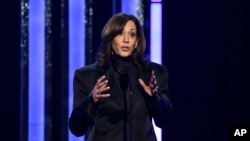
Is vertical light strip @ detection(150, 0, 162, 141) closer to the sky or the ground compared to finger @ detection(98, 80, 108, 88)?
closer to the sky

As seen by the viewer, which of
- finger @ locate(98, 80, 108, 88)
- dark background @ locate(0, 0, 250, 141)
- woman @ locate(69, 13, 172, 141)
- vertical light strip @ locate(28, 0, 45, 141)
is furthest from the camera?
dark background @ locate(0, 0, 250, 141)

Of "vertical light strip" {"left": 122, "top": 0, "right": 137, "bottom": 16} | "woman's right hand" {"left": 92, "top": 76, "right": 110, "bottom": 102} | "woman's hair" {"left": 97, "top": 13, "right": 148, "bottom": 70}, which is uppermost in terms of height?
"vertical light strip" {"left": 122, "top": 0, "right": 137, "bottom": 16}

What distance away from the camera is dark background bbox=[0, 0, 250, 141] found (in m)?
3.11

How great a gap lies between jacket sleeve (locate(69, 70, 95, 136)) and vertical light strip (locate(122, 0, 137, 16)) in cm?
98

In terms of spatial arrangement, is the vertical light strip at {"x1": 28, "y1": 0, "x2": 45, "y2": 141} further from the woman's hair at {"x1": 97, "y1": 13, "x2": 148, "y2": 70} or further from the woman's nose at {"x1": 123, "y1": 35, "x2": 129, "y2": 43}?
the woman's nose at {"x1": 123, "y1": 35, "x2": 129, "y2": 43}

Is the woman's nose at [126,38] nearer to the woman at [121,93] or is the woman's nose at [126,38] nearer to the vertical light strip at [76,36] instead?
the woman at [121,93]

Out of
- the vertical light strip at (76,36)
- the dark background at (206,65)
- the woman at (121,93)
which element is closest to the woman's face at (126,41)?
the woman at (121,93)

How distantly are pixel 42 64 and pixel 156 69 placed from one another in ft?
3.31

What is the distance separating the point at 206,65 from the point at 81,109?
1.38m

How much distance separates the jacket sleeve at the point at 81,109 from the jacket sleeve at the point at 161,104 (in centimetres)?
22

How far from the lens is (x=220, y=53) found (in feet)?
10.3

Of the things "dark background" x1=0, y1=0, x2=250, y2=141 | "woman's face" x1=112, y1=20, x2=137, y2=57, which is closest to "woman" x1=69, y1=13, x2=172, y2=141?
"woman's face" x1=112, y1=20, x2=137, y2=57
